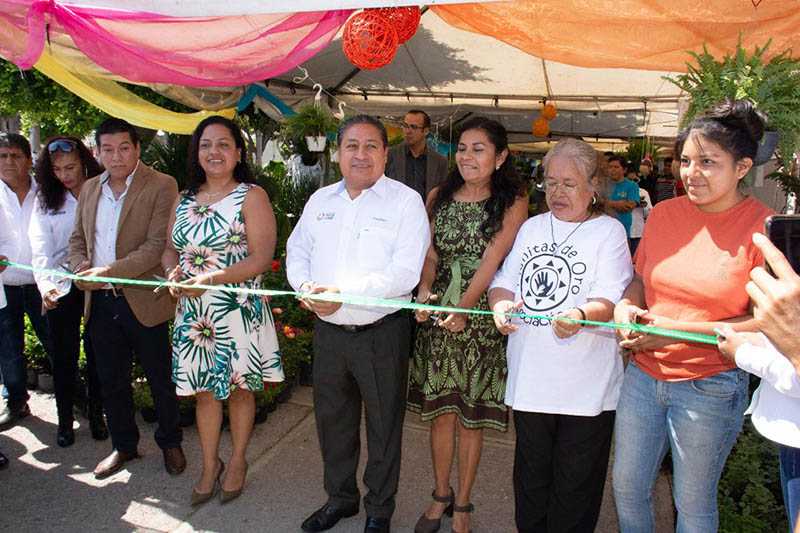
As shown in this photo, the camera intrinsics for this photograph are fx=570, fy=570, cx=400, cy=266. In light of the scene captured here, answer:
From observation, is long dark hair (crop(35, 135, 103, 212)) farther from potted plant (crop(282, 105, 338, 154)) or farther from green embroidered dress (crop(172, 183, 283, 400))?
potted plant (crop(282, 105, 338, 154))

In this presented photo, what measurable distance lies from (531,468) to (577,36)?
2346 mm

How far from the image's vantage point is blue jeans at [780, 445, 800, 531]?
1630mm

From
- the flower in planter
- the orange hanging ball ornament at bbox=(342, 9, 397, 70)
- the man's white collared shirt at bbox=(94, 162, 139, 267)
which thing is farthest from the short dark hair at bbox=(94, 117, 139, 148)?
the orange hanging ball ornament at bbox=(342, 9, 397, 70)

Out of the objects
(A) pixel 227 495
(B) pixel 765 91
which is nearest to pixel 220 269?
(A) pixel 227 495

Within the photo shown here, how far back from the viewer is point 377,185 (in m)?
2.88

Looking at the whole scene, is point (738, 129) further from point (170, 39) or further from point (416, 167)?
point (416, 167)

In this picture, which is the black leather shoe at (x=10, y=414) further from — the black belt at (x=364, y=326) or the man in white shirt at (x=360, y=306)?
the black belt at (x=364, y=326)

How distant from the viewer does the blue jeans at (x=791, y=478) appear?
5.35 feet

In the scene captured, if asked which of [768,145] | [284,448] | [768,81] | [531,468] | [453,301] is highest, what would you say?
[768,81]

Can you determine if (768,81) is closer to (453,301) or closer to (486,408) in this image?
(453,301)

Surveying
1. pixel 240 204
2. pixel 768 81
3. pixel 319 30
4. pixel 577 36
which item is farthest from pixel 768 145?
pixel 240 204

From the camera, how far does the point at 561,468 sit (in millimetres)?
2555

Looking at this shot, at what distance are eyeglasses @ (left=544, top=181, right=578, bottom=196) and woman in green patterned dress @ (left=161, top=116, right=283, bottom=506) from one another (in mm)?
1530

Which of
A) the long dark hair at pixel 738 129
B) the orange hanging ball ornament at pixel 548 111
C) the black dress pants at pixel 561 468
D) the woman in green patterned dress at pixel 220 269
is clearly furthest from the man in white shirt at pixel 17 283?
the orange hanging ball ornament at pixel 548 111
